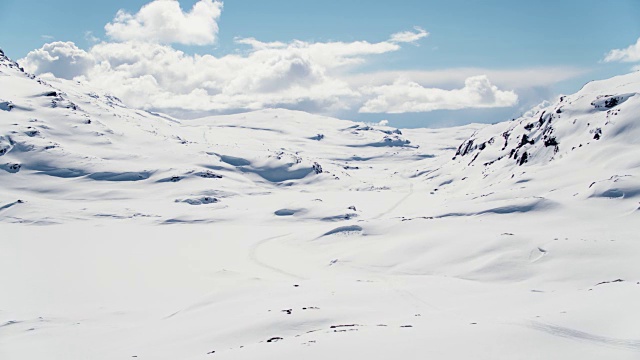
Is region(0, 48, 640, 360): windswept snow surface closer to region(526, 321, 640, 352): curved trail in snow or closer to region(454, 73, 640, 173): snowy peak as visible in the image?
region(526, 321, 640, 352): curved trail in snow

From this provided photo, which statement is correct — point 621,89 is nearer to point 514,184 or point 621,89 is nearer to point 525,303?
point 514,184

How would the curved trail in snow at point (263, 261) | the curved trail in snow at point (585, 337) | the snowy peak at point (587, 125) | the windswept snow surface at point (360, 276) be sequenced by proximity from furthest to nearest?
the snowy peak at point (587, 125), the curved trail in snow at point (263, 261), the windswept snow surface at point (360, 276), the curved trail in snow at point (585, 337)

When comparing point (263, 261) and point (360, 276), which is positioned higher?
point (263, 261)

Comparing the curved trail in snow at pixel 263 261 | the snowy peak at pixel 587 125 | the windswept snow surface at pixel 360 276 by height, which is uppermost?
the snowy peak at pixel 587 125

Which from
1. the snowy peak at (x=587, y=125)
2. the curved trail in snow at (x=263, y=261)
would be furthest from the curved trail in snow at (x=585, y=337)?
the snowy peak at (x=587, y=125)

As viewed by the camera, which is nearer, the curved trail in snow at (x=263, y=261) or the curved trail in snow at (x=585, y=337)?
the curved trail in snow at (x=585, y=337)

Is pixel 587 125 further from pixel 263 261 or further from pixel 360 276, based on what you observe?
pixel 263 261

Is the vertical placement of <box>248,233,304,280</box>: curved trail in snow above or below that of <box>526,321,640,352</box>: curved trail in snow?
below

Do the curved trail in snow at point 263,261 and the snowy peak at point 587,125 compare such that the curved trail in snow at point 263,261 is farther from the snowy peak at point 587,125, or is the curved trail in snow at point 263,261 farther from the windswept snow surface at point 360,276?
the snowy peak at point 587,125

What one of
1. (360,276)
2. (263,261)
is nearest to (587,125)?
(360,276)

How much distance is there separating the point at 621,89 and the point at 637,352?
614ft

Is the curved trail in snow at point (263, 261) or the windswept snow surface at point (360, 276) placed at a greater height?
the windswept snow surface at point (360, 276)

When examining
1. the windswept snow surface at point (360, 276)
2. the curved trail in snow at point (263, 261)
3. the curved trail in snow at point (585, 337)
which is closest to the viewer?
the curved trail in snow at point (585, 337)

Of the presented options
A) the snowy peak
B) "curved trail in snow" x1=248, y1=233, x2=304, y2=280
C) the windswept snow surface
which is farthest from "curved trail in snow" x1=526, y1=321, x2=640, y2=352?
the snowy peak
